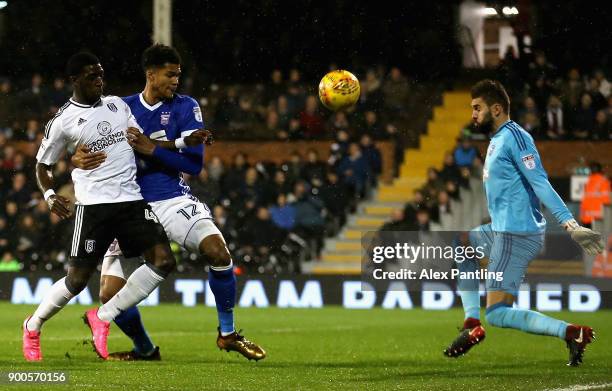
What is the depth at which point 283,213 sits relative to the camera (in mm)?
18719

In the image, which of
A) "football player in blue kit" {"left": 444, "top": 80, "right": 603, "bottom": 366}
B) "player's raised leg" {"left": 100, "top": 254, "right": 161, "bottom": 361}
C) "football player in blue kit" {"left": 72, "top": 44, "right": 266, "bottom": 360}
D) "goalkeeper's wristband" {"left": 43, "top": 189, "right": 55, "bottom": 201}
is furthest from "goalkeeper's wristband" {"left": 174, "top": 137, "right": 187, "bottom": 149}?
"football player in blue kit" {"left": 444, "top": 80, "right": 603, "bottom": 366}

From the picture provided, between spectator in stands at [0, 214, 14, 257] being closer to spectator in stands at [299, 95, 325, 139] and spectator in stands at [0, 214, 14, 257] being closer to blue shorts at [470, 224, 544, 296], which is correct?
spectator in stands at [299, 95, 325, 139]

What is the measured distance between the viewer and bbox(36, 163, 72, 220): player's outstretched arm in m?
8.35

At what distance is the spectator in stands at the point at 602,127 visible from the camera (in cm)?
1911

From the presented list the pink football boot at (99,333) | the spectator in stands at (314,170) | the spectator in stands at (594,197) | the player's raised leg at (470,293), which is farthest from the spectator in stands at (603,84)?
the pink football boot at (99,333)

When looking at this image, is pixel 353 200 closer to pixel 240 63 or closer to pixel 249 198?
pixel 249 198

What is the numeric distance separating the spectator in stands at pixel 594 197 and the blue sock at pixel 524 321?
30.4 ft

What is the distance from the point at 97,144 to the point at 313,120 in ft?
40.8

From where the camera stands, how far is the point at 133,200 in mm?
8680

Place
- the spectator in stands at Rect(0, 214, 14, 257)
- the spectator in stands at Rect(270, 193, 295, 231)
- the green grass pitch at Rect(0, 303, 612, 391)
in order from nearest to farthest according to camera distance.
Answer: the green grass pitch at Rect(0, 303, 612, 391), the spectator in stands at Rect(270, 193, 295, 231), the spectator in stands at Rect(0, 214, 14, 257)

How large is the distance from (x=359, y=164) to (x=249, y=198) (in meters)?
1.98

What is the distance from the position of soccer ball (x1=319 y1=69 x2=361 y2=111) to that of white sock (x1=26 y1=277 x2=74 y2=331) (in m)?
2.66

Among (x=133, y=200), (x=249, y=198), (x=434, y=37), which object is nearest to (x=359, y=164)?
(x=249, y=198)

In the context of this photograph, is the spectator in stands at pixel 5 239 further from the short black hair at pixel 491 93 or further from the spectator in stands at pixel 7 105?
the short black hair at pixel 491 93
